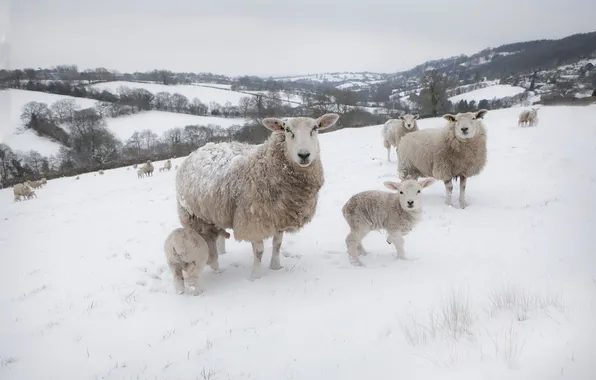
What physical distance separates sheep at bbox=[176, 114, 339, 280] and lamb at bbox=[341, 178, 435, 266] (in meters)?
0.82

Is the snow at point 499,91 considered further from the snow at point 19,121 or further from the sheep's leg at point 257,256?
the snow at point 19,121

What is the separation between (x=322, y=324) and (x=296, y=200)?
1.87 meters

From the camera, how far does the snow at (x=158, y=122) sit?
61.4 meters

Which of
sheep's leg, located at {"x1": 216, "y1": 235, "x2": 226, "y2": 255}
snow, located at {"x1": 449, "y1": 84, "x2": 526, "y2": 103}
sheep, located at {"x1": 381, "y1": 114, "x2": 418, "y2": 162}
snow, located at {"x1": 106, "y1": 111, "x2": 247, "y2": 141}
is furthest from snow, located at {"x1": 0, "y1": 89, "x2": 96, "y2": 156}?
sheep, located at {"x1": 381, "y1": 114, "x2": 418, "y2": 162}

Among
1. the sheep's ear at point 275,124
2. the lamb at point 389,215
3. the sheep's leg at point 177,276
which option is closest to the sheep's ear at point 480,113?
the lamb at point 389,215

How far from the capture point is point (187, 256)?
176 inches

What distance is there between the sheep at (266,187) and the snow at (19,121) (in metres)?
2.44

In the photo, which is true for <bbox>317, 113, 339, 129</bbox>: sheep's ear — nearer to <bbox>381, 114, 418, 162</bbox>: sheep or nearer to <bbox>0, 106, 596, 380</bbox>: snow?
<bbox>0, 106, 596, 380</bbox>: snow

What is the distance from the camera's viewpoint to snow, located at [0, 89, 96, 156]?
2.99m

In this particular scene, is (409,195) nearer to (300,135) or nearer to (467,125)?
(300,135)

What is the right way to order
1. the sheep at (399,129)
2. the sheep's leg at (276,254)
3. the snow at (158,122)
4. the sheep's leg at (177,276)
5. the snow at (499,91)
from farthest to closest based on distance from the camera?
1. the snow at (158,122)
2. the sheep at (399,129)
3. the sheep's leg at (276,254)
4. the snow at (499,91)
5. the sheep's leg at (177,276)

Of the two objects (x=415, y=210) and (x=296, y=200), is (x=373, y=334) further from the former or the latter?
(x=415, y=210)

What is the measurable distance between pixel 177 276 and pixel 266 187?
1.88 meters

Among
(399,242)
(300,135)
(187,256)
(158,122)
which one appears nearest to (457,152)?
(399,242)
